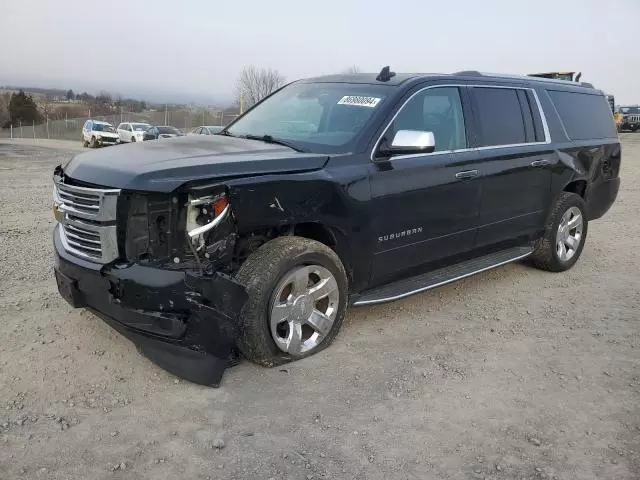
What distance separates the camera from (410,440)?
3.03m

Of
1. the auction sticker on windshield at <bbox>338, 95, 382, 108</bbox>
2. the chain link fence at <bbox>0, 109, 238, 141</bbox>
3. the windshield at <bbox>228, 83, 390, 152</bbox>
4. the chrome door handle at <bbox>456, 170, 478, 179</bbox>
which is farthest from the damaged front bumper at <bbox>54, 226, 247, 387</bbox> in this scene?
the chain link fence at <bbox>0, 109, 238, 141</bbox>

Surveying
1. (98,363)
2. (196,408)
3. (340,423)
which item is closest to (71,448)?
(196,408)

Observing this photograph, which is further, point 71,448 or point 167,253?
point 167,253

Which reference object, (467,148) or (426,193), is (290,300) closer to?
(426,193)

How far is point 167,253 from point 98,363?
0.96 metres

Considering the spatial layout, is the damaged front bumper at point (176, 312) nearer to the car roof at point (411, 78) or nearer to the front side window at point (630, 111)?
the car roof at point (411, 78)

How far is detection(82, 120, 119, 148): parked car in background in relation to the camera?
3409 cm

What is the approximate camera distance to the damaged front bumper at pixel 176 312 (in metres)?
3.30

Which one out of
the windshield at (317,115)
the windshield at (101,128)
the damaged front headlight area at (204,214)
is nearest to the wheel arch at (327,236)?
the windshield at (317,115)

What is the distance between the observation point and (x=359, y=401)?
341 cm

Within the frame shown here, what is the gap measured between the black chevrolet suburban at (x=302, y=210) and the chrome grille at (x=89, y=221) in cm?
1

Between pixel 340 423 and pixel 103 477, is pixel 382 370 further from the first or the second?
pixel 103 477

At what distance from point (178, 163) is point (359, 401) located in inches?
67.9

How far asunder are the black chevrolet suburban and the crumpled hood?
1 cm
